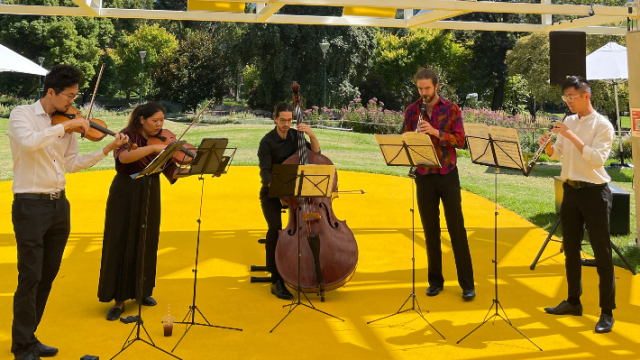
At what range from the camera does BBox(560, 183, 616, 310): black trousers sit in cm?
529

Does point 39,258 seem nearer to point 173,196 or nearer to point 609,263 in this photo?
point 609,263

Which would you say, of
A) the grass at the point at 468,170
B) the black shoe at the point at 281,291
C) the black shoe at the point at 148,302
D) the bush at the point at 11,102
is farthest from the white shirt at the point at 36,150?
the bush at the point at 11,102

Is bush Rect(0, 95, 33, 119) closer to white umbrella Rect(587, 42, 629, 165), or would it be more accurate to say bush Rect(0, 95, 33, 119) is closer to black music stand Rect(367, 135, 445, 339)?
white umbrella Rect(587, 42, 629, 165)

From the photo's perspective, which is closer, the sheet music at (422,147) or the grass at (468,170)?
the sheet music at (422,147)

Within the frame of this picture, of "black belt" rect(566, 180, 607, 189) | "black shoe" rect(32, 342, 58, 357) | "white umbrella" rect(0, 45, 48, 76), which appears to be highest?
"white umbrella" rect(0, 45, 48, 76)

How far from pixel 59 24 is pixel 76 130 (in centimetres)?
4311

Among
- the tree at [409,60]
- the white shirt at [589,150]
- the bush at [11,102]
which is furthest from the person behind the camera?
the tree at [409,60]

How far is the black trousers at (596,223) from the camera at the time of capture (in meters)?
5.29

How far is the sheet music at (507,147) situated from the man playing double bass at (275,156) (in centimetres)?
169

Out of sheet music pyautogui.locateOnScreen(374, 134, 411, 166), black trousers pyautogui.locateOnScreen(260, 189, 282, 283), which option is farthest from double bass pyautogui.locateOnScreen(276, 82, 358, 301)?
sheet music pyautogui.locateOnScreen(374, 134, 411, 166)

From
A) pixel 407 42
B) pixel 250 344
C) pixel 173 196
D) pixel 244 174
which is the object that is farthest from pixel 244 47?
pixel 250 344

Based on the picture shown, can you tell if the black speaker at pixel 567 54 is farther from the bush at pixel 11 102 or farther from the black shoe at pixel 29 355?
the bush at pixel 11 102

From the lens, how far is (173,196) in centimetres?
1173

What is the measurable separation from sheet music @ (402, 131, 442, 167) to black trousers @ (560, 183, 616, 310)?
1.19 meters
